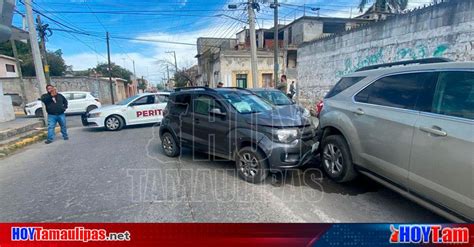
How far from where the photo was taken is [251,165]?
152 inches

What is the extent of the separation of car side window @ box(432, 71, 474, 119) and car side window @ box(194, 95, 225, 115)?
9.74 feet

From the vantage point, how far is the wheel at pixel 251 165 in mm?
3727

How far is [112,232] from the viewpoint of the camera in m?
2.02

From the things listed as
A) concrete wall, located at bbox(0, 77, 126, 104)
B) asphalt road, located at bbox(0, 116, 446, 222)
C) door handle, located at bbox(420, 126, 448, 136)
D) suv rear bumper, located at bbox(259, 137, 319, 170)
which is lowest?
asphalt road, located at bbox(0, 116, 446, 222)

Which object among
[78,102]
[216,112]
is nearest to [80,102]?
[78,102]

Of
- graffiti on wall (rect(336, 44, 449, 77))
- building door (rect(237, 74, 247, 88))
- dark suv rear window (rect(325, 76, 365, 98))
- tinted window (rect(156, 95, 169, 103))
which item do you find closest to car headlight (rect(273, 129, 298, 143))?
dark suv rear window (rect(325, 76, 365, 98))

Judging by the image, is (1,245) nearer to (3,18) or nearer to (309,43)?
(3,18)

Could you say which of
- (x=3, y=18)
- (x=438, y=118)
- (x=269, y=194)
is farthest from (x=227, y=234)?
(x=3, y=18)

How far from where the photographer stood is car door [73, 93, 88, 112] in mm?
14375

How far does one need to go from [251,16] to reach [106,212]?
11918mm

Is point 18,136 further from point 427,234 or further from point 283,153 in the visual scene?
point 427,234

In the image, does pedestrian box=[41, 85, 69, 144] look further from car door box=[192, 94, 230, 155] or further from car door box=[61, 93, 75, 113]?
car door box=[61, 93, 75, 113]

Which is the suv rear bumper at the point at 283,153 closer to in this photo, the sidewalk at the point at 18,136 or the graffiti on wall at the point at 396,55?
the graffiti on wall at the point at 396,55

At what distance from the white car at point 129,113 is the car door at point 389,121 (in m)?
8.30
